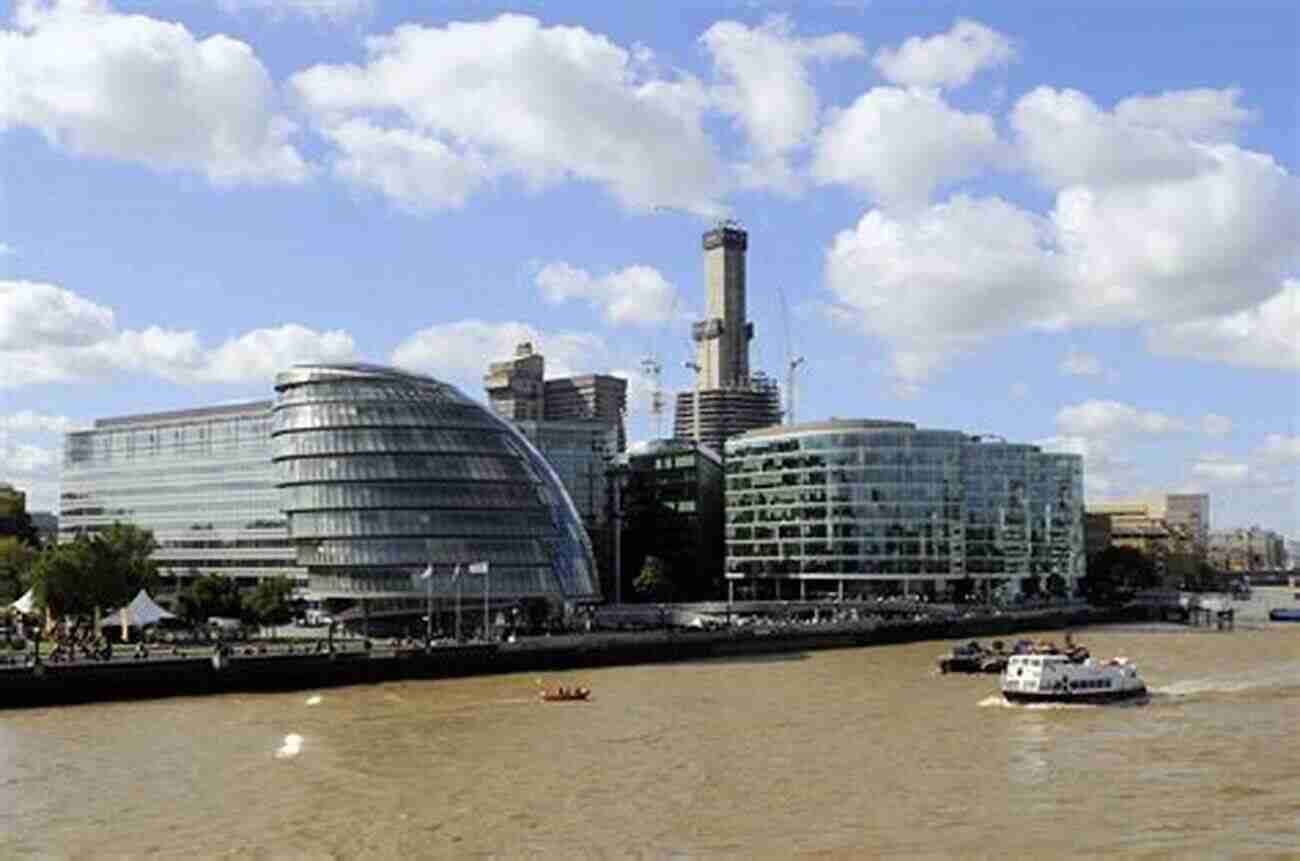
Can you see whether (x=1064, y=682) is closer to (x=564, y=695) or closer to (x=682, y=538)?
(x=564, y=695)

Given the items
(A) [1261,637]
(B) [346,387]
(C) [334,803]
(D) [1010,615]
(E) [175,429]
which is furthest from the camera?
(E) [175,429]

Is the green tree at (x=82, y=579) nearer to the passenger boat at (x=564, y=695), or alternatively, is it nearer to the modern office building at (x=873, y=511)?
the passenger boat at (x=564, y=695)

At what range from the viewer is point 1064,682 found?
7356 cm

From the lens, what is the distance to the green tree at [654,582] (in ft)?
560

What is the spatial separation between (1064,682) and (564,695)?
22692 mm

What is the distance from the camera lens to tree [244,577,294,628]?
106 meters

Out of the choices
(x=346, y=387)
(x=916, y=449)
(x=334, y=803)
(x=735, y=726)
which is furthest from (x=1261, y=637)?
(x=334, y=803)

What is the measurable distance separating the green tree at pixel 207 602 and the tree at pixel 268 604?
178 cm

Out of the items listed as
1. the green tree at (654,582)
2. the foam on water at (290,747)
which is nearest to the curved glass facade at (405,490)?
the green tree at (654,582)

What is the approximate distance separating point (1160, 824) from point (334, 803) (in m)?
21.6

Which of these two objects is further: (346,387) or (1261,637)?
(1261,637)

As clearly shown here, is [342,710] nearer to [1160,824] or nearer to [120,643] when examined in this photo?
[120,643]

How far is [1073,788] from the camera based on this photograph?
1832 inches

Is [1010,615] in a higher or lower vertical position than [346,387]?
lower
